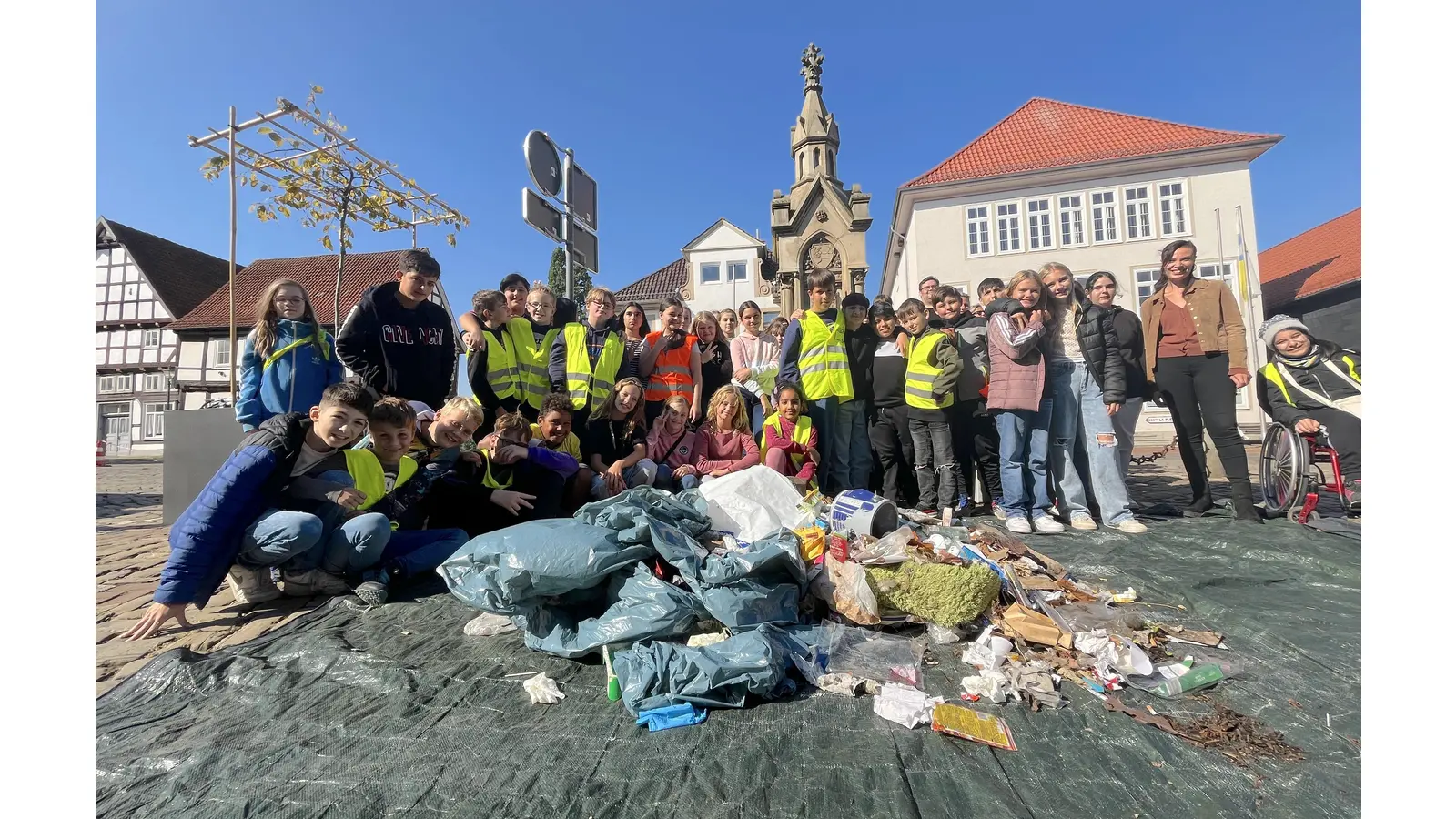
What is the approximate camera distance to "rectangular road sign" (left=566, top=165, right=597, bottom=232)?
4.68 metres

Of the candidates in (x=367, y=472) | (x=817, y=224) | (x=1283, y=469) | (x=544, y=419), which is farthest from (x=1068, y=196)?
(x=367, y=472)

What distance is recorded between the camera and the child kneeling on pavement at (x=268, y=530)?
2.35 metres

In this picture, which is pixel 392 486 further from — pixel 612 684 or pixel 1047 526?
pixel 1047 526

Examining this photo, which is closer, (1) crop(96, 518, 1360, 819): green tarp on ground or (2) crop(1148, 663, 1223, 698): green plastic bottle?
(1) crop(96, 518, 1360, 819): green tarp on ground

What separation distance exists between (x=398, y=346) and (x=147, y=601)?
180 centimetres

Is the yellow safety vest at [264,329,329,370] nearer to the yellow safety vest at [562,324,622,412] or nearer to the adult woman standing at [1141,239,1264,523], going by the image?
the yellow safety vest at [562,324,622,412]

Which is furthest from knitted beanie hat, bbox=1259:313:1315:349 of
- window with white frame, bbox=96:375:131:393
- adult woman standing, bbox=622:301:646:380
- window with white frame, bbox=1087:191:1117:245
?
window with white frame, bbox=1087:191:1117:245

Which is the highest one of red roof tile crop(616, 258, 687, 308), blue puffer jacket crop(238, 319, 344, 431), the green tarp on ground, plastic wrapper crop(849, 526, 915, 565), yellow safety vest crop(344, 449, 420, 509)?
red roof tile crop(616, 258, 687, 308)

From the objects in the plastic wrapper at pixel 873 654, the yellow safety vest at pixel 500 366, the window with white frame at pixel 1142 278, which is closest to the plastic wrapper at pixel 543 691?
the plastic wrapper at pixel 873 654

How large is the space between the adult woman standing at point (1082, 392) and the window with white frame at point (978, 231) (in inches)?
504

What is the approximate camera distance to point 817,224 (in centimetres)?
2438

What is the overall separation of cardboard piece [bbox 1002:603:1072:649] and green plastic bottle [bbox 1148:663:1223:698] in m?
0.28

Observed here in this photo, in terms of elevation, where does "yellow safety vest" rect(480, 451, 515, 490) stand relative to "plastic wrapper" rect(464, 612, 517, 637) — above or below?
above

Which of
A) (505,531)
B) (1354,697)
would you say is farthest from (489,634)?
(1354,697)
